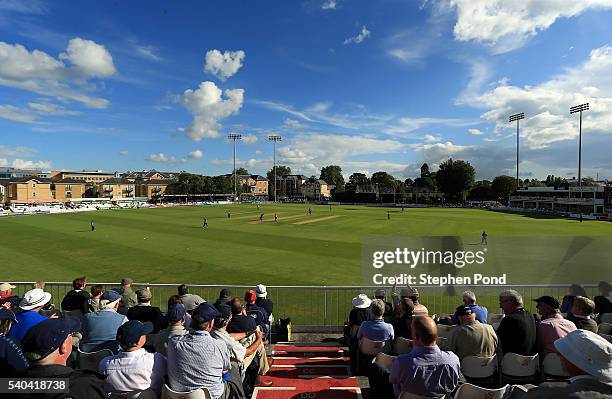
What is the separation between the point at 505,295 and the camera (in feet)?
16.5

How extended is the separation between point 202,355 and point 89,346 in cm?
243

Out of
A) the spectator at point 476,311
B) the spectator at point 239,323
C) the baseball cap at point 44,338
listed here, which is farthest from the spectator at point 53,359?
the spectator at point 476,311

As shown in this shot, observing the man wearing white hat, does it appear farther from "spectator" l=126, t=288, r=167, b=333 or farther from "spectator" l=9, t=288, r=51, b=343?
"spectator" l=126, t=288, r=167, b=333

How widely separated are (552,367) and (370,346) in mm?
2403

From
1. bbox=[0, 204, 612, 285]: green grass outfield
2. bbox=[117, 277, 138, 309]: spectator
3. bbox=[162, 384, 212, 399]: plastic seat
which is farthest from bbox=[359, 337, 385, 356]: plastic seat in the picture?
bbox=[0, 204, 612, 285]: green grass outfield

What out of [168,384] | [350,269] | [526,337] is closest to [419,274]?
[350,269]

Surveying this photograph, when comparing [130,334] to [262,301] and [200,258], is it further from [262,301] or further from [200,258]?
[200,258]

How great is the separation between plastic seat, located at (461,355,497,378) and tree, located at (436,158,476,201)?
395 ft

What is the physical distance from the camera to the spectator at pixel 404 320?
533cm

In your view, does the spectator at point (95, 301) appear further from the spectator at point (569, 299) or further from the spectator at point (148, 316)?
the spectator at point (569, 299)

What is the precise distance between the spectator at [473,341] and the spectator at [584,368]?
1850 millimetres

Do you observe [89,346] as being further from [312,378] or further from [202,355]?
[312,378]

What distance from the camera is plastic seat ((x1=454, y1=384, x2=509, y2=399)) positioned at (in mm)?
3568

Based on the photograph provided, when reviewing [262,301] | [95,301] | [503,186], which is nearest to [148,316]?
[95,301]
